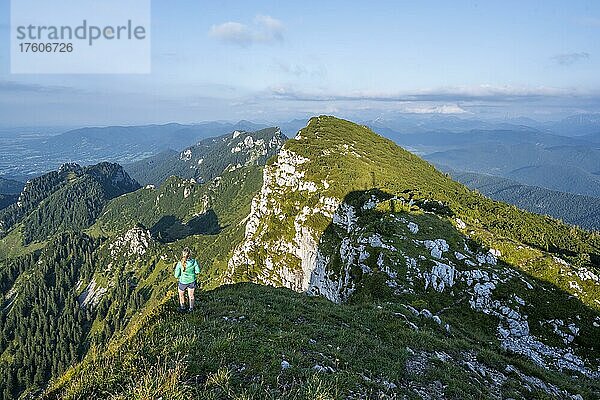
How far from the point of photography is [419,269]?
144 ft

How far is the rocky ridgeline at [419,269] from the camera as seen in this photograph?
35.4 metres

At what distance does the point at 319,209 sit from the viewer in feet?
302

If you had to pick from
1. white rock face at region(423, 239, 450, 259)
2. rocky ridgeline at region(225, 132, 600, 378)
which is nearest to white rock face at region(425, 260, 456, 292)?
rocky ridgeline at region(225, 132, 600, 378)

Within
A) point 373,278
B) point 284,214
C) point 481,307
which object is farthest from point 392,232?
point 284,214

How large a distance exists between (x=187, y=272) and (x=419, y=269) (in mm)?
32930

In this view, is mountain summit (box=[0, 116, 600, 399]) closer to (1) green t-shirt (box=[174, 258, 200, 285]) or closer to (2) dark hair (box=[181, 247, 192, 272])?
(1) green t-shirt (box=[174, 258, 200, 285])

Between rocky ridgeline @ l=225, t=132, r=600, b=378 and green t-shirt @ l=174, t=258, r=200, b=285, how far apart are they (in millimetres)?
16750

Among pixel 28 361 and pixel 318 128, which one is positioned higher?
pixel 318 128

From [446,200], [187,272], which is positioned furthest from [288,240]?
[187,272]

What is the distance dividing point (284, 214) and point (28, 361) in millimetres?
159629

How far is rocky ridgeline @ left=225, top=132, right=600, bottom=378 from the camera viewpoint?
116ft

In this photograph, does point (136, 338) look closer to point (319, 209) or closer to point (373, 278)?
point (373, 278)

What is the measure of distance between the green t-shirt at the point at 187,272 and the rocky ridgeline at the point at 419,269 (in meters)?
16.8

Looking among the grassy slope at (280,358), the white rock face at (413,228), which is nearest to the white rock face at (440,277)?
the white rock face at (413,228)
